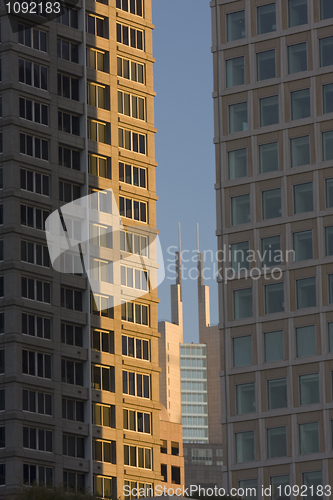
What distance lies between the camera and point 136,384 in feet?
396

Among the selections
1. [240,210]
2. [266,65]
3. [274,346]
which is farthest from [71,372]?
[266,65]

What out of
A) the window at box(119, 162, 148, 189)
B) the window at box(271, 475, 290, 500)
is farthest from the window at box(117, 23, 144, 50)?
the window at box(271, 475, 290, 500)

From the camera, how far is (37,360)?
363ft

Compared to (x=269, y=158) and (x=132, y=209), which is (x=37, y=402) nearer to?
(x=132, y=209)

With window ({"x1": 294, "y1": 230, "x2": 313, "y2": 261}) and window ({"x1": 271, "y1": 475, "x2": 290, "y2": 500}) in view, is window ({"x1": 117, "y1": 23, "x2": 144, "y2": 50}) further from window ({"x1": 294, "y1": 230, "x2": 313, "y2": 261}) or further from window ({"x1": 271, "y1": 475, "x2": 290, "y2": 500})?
window ({"x1": 271, "y1": 475, "x2": 290, "y2": 500})

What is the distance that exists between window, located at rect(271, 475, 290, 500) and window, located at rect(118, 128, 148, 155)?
142 feet

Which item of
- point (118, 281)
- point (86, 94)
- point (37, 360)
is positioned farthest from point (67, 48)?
point (37, 360)

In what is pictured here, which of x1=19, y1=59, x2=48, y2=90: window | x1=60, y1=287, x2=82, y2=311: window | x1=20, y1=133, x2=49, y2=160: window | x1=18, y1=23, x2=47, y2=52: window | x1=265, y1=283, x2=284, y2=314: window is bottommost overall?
x1=265, y1=283, x2=284, y2=314: window

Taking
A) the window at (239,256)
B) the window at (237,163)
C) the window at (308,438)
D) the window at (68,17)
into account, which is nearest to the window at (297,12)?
the window at (237,163)

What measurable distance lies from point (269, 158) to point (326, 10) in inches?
485

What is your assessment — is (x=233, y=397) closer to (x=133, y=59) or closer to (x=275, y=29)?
(x=275, y=29)

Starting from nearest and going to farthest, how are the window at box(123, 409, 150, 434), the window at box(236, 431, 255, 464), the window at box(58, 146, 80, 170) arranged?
the window at box(236, 431, 255, 464) < the window at box(123, 409, 150, 434) < the window at box(58, 146, 80, 170)

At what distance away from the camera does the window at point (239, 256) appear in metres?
99.6

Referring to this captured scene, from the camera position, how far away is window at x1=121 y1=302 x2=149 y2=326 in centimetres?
12144
